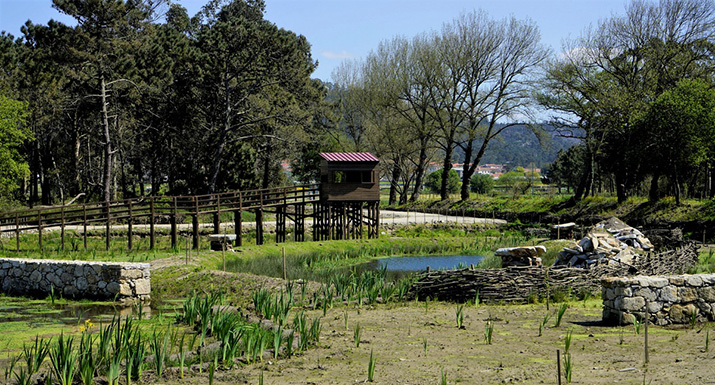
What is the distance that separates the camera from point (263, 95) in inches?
2004

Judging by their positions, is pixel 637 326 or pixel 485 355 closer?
pixel 485 355

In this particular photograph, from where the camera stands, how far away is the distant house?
3725 centimetres

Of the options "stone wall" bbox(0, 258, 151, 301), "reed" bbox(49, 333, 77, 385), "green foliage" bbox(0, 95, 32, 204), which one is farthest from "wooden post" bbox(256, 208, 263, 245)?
"reed" bbox(49, 333, 77, 385)

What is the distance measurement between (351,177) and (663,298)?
2493 centimetres

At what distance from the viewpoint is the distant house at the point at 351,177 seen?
37250mm

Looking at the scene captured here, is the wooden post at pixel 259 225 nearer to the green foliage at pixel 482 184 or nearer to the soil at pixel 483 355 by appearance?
the soil at pixel 483 355

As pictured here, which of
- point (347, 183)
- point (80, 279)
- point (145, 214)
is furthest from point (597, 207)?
point (80, 279)

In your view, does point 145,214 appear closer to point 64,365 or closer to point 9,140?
point 9,140

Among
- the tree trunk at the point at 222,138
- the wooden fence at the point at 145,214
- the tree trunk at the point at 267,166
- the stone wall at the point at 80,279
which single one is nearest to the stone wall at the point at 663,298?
the stone wall at the point at 80,279

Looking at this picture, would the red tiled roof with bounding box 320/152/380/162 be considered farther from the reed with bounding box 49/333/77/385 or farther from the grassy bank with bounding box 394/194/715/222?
the reed with bounding box 49/333/77/385

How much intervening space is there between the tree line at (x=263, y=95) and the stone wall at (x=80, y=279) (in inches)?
800

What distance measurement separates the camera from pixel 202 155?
161ft

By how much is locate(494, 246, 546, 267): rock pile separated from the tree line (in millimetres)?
21409

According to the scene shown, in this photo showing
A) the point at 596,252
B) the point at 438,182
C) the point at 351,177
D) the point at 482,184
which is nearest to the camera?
the point at 596,252
